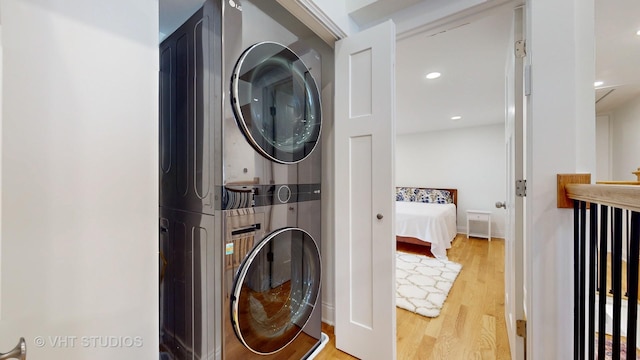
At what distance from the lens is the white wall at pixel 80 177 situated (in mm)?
473

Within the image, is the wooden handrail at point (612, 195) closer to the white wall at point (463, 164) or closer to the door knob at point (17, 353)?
the door knob at point (17, 353)

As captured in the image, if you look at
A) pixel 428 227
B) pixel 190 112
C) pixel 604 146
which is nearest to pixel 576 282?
pixel 190 112

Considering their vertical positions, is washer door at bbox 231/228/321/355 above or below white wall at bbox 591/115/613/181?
below

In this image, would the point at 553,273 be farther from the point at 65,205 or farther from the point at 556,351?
the point at 65,205

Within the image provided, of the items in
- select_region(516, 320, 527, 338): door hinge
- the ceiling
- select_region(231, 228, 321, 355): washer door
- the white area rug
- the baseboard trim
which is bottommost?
the white area rug

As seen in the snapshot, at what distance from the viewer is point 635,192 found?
53 cm

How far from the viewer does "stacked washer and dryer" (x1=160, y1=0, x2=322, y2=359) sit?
3.12ft

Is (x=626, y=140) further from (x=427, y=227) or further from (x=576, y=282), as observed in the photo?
(x=576, y=282)

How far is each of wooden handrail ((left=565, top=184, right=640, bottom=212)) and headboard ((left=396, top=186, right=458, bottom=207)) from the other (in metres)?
4.40

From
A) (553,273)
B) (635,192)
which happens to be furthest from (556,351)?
(635,192)

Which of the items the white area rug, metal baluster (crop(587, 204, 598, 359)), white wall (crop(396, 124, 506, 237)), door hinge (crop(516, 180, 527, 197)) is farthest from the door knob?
white wall (crop(396, 124, 506, 237))

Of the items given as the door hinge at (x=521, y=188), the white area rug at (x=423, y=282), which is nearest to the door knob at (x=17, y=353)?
the door hinge at (x=521, y=188)

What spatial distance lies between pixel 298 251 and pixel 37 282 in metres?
0.95

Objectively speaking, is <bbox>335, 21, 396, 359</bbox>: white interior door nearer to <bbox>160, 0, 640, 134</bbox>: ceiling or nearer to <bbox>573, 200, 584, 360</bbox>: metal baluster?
<bbox>160, 0, 640, 134</bbox>: ceiling
